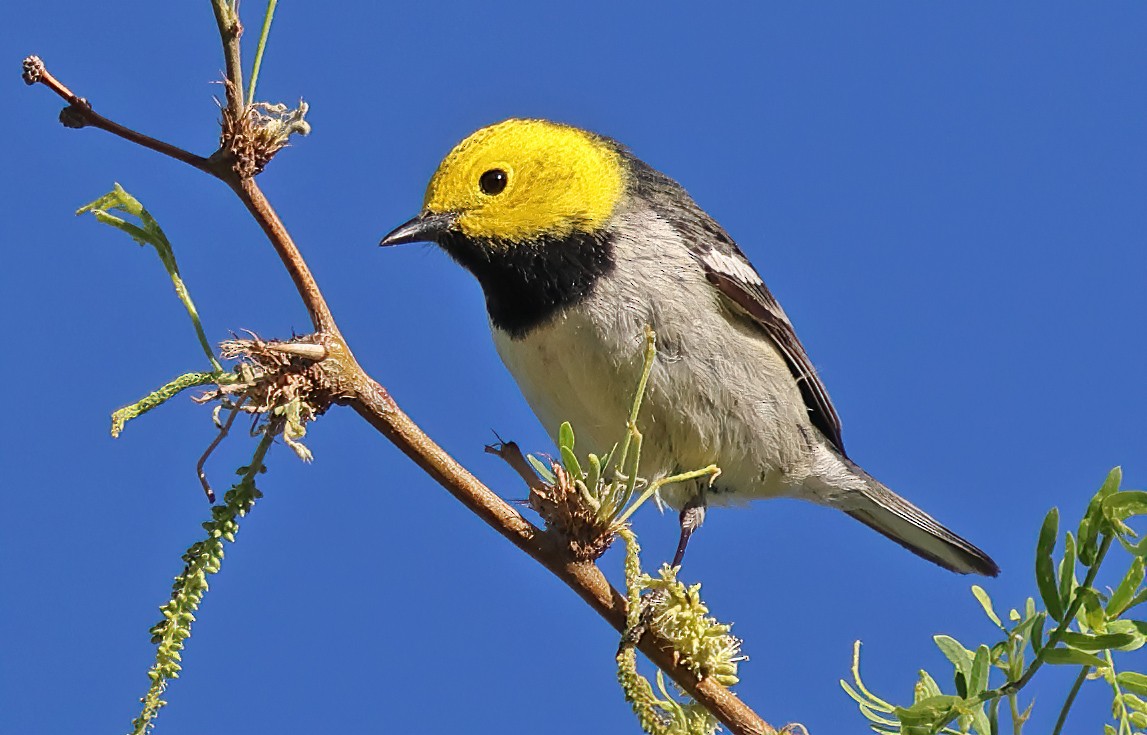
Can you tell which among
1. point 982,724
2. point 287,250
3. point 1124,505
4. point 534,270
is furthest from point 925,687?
point 534,270

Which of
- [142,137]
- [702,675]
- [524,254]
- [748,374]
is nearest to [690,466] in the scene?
[748,374]

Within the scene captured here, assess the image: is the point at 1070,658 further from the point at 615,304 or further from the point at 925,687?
the point at 615,304

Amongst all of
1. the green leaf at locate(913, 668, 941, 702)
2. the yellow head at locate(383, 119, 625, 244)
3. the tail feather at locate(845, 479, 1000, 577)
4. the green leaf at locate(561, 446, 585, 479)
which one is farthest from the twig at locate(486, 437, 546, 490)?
the tail feather at locate(845, 479, 1000, 577)

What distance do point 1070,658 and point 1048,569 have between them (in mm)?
129

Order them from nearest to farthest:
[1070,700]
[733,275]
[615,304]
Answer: [1070,700] → [615,304] → [733,275]

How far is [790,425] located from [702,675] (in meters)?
2.45

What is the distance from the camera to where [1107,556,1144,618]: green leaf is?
169 cm

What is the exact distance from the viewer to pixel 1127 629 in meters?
1.69

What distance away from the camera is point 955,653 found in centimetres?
182

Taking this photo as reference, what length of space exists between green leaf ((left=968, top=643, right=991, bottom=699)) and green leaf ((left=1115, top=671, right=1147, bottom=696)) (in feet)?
0.86

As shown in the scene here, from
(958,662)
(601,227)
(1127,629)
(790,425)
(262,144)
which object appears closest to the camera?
(1127,629)

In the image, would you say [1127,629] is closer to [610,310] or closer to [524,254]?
[610,310]

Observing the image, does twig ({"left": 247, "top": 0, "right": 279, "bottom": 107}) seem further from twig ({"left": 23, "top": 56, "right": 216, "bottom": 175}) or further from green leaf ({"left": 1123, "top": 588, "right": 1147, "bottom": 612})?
green leaf ({"left": 1123, "top": 588, "right": 1147, "bottom": 612})

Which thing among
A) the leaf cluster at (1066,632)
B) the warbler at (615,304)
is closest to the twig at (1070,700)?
the leaf cluster at (1066,632)
